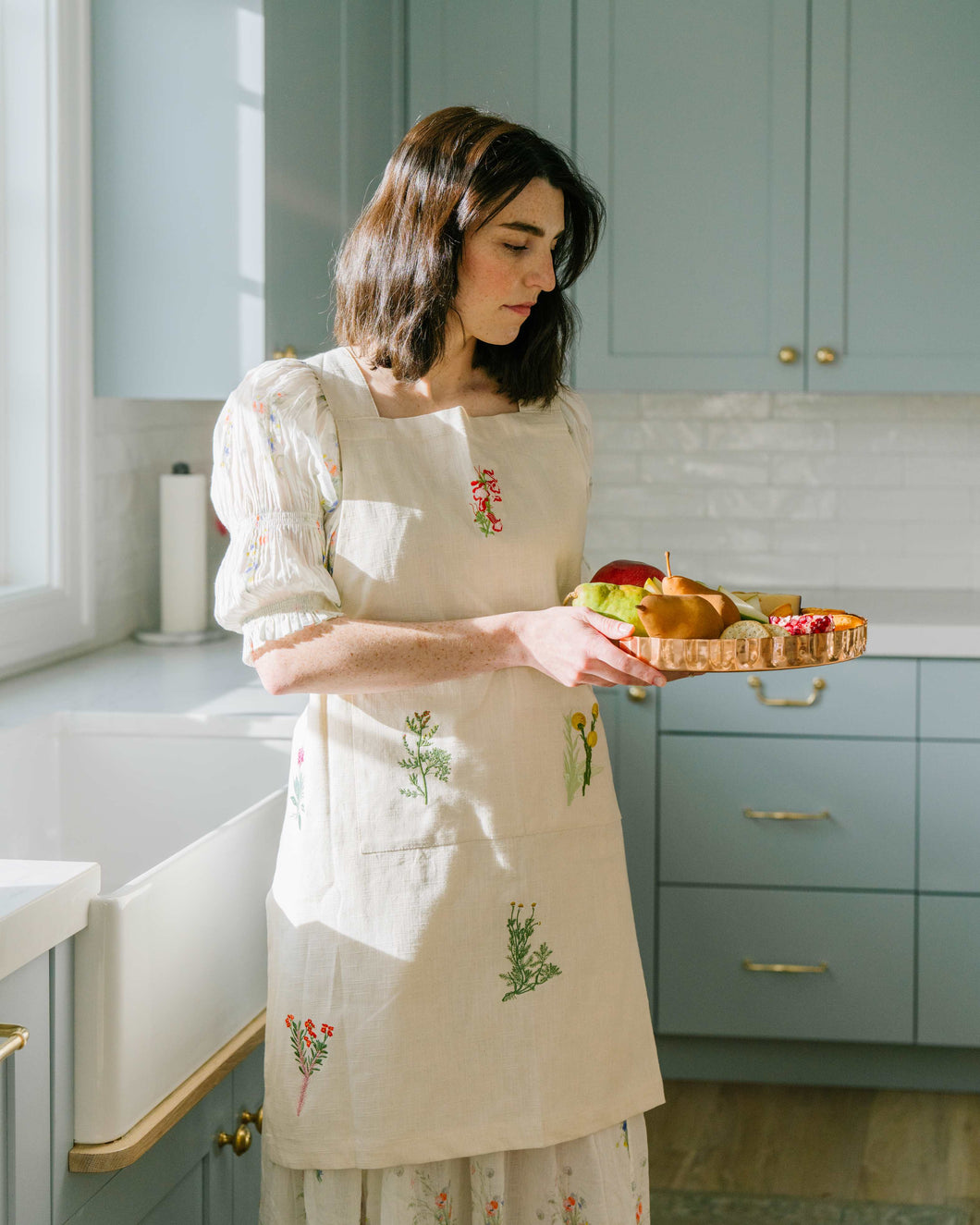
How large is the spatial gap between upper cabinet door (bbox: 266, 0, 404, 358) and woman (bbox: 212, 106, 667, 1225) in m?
0.89

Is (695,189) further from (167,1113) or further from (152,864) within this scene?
(167,1113)

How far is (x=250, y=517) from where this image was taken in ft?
4.11

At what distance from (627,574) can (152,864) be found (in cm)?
76

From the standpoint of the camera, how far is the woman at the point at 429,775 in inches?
50.1

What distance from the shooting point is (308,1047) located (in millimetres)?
1307

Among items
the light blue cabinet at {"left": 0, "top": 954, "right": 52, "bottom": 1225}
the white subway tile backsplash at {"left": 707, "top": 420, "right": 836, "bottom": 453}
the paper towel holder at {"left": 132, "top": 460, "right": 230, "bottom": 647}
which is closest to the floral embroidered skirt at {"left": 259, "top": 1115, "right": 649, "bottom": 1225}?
the light blue cabinet at {"left": 0, "top": 954, "right": 52, "bottom": 1225}

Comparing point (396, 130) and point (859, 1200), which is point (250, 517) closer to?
point (859, 1200)

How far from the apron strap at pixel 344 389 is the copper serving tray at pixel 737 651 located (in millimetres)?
345

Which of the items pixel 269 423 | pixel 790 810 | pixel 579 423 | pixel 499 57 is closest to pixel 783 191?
pixel 499 57

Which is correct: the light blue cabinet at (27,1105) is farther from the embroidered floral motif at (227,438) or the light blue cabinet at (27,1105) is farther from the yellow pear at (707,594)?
the yellow pear at (707,594)

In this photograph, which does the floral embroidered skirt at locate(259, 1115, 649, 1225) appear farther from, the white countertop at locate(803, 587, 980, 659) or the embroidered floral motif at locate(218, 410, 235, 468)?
the white countertop at locate(803, 587, 980, 659)

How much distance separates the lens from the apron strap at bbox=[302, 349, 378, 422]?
1.33 meters

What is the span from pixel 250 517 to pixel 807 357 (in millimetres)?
1901

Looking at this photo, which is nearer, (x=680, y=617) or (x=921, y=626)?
(x=680, y=617)
